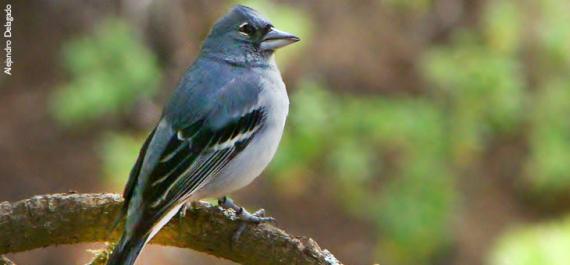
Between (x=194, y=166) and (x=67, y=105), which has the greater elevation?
(x=67, y=105)


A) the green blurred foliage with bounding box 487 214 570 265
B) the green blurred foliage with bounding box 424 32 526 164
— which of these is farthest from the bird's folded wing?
the green blurred foliage with bounding box 424 32 526 164

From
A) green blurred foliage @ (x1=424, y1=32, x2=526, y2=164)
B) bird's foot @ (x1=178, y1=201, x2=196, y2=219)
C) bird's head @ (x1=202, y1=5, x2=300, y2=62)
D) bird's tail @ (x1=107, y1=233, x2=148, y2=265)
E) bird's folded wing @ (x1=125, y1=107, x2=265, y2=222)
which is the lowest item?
bird's tail @ (x1=107, y1=233, x2=148, y2=265)

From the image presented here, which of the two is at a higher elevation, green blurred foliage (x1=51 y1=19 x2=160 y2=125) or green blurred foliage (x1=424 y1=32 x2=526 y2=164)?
green blurred foliage (x1=424 y1=32 x2=526 y2=164)

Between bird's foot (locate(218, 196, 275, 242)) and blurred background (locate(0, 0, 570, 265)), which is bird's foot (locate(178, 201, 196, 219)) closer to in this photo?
bird's foot (locate(218, 196, 275, 242))

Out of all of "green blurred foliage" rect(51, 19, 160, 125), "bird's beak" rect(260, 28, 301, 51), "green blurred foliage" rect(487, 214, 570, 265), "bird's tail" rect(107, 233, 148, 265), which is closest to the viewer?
"bird's tail" rect(107, 233, 148, 265)

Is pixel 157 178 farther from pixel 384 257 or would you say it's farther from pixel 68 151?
pixel 68 151

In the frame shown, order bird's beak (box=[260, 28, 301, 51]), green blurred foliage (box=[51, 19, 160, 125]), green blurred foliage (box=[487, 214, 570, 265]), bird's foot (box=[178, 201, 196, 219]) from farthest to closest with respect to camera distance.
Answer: green blurred foliage (box=[51, 19, 160, 125]), green blurred foliage (box=[487, 214, 570, 265]), bird's beak (box=[260, 28, 301, 51]), bird's foot (box=[178, 201, 196, 219])

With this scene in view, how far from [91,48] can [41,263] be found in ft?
4.24

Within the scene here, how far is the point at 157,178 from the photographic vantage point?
2.98m

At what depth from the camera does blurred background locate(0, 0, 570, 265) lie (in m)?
6.03

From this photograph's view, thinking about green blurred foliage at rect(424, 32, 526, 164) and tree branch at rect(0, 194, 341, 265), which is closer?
tree branch at rect(0, 194, 341, 265)

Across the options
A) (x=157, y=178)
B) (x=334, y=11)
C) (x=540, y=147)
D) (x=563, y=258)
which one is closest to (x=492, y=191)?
(x=540, y=147)

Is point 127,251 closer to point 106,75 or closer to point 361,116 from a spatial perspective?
point 361,116

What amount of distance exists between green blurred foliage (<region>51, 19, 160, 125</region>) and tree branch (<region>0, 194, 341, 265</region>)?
3.24 m
